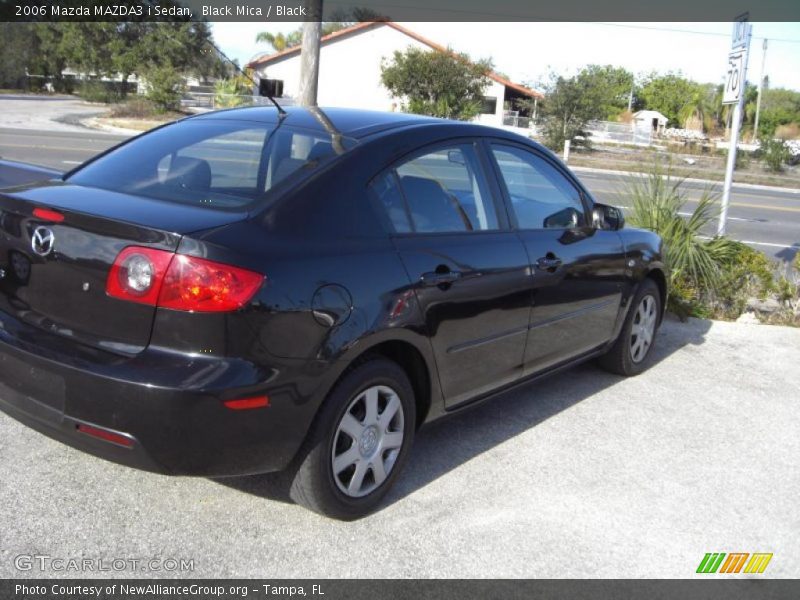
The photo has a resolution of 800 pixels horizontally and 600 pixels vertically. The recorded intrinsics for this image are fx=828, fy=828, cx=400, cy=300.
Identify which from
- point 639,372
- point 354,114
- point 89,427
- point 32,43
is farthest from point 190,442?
point 32,43

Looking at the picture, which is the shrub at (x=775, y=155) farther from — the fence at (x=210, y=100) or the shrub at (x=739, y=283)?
the shrub at (x=739, y=283)

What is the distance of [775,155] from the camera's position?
3744 centimetres

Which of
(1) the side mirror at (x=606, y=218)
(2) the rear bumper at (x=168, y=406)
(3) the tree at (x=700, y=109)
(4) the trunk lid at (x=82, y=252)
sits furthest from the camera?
(3) the tree at (x=700, y=109)

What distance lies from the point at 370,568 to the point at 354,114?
227 cm

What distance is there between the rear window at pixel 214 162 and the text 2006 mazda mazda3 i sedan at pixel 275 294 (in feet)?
0.04

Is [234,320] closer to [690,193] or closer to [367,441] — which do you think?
[367,441]

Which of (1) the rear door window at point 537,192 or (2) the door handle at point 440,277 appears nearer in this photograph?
(2) the door handle at point 440,277

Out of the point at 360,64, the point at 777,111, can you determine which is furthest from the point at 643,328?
the point at 777,111

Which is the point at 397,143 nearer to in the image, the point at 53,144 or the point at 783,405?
the point at 783,405

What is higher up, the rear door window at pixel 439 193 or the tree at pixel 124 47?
the tree at pixel 124 47

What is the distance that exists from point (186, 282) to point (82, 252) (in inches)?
19.5

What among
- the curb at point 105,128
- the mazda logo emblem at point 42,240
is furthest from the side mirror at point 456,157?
the curb at point 105,128

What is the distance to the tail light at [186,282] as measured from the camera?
9.55ft

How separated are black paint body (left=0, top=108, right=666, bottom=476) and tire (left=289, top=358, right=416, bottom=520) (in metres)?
0.10
